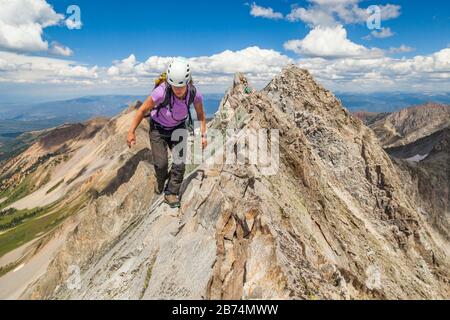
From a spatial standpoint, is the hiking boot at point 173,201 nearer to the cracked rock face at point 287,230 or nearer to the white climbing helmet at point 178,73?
the cracked rock face at point 287,230

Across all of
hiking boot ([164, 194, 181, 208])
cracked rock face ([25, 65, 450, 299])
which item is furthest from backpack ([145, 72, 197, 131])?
hiking boot ([164, 194, 181, 208])

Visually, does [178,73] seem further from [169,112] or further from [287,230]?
[287,230]

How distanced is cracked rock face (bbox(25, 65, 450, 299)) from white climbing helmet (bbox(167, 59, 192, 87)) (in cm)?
481

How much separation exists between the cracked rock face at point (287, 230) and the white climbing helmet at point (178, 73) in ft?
15.8

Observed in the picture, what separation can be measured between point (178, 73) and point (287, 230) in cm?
812

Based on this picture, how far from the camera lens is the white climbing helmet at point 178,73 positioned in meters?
15.3

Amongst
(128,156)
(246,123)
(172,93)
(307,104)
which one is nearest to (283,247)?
(172,93)

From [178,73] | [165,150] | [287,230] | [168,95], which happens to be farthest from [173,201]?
[178,73]

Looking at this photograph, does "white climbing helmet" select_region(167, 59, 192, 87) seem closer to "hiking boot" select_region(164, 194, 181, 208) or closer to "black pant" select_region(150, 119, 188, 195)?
"black pant" select_region(150, 119, 188, 195)

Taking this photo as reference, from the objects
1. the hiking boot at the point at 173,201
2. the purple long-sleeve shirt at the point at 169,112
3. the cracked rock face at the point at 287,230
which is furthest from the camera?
the hiking boot at the point at 173,201

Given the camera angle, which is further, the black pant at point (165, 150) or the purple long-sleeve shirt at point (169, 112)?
the black pant at point (165, 150)

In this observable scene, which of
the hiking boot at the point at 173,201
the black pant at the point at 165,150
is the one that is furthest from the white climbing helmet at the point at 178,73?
the hiking boot at the point at 173,201

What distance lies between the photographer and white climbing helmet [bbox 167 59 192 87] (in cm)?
1533

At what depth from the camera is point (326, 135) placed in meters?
34.2
